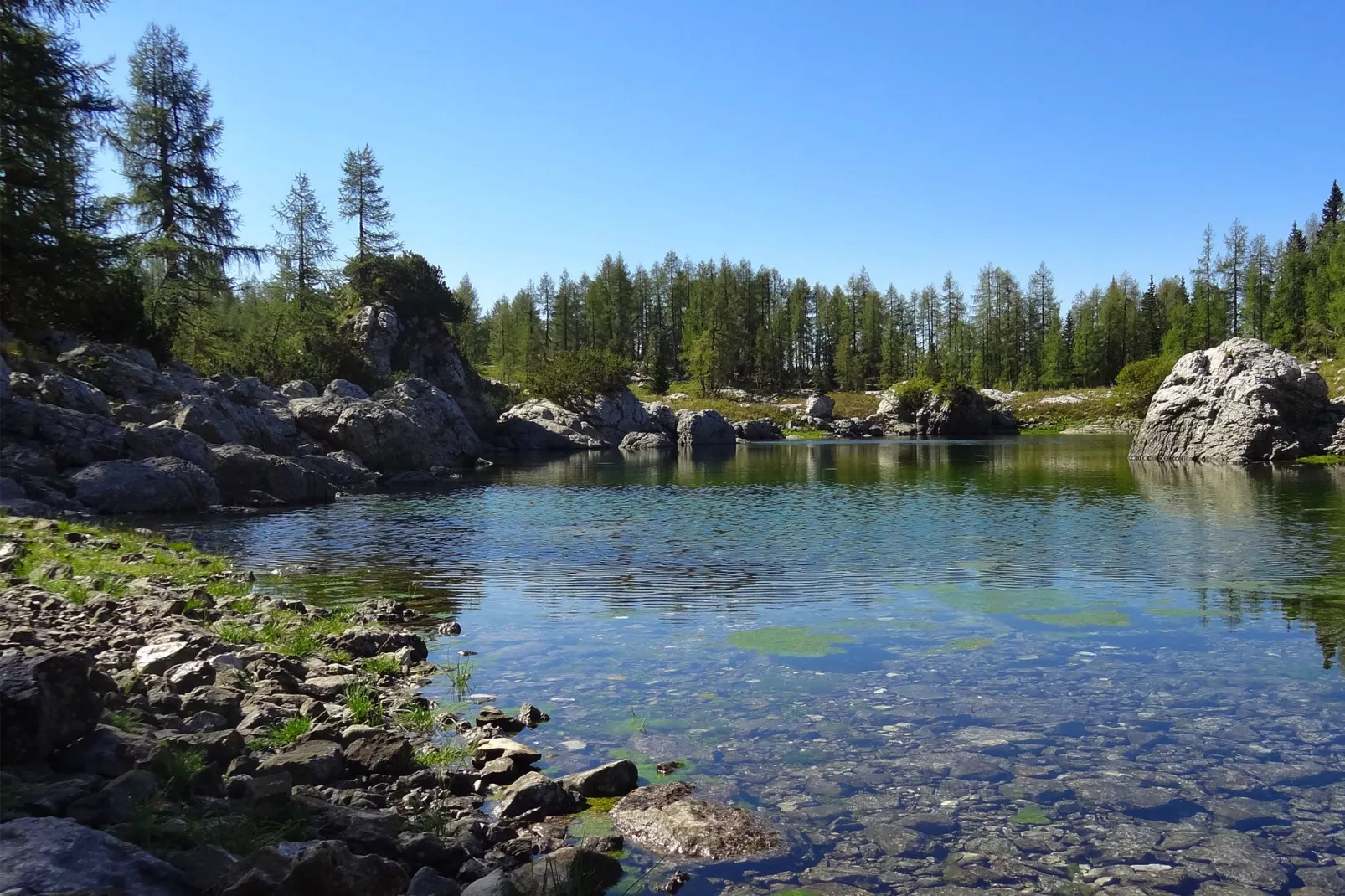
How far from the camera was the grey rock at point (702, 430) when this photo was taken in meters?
110

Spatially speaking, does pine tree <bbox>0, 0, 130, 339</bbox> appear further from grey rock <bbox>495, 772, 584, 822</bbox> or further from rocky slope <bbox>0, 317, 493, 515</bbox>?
grey rock <bbox>495, 772, 584, 822</bbox>

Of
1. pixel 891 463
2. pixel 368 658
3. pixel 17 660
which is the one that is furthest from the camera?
pixel 891 463

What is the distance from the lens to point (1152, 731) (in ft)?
36.5

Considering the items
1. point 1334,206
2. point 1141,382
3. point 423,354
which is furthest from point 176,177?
point 1334,206

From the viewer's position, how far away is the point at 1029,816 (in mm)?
8773

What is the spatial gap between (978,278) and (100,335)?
16256cm

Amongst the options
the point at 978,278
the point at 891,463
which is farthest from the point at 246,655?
the point at 978,278

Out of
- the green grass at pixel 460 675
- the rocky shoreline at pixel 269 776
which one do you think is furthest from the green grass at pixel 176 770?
the green grass at pixel 460 675

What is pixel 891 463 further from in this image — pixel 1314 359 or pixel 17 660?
pixel 1314 359

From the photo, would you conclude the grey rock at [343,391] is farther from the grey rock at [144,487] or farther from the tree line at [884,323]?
the tree line at [884,323]

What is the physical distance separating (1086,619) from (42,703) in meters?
17.7

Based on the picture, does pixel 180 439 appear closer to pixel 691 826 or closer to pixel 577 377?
pixel 691 826

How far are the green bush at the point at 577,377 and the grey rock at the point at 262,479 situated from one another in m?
64.0

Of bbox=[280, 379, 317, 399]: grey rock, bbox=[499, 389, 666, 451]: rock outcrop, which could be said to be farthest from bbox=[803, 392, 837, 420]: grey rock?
bbox=[280, 379, 317, 399]: grey rock
